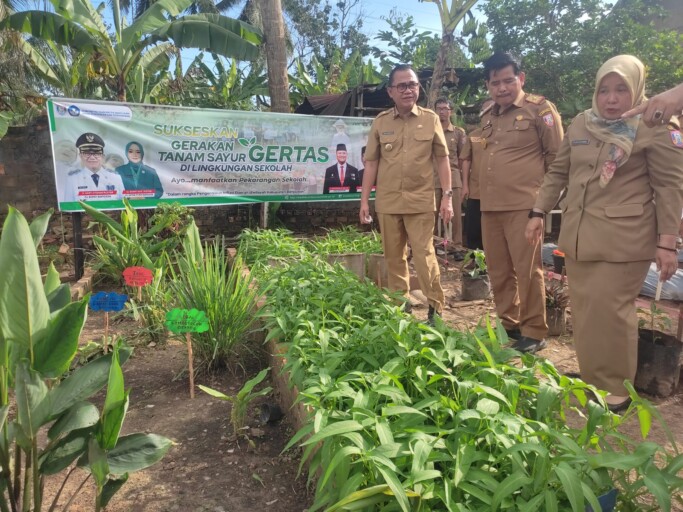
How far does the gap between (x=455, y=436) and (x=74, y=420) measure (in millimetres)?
1025

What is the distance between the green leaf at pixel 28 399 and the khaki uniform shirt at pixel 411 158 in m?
2.38

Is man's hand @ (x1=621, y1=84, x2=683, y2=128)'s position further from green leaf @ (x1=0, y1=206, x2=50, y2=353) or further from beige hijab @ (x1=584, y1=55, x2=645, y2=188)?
green leaf @ (x1=0, y1=206, x2=50, y2=353)

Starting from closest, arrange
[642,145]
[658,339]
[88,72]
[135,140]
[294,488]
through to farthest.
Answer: [294,488] < [642,145] < [658,339] < [135,140] < [88,72]

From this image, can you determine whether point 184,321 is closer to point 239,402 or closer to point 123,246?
point 239,402

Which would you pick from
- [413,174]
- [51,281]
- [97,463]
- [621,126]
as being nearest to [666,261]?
[621,126]

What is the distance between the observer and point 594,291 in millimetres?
2229

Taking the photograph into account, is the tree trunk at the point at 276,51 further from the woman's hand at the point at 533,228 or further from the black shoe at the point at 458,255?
the woman's hand at the point at 533,228

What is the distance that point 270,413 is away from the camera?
6.71 feet

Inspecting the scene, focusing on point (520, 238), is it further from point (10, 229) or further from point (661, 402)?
point (10, 229)

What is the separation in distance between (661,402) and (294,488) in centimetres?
186

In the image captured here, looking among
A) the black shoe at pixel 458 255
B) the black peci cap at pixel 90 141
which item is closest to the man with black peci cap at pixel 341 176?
the black shoe at pixel 458 255

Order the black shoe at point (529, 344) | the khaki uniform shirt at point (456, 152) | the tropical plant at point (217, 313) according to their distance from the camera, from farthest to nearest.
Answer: the khaki uniform shirt at point (456, 152), the black shoe at point (529, 344), the tropical plant at point (217, 313)

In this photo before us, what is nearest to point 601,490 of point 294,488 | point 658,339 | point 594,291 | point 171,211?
point 294,488

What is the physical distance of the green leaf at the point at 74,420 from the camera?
1312 millimetres
